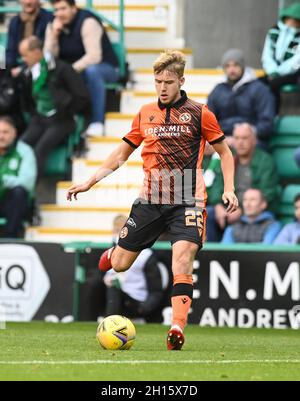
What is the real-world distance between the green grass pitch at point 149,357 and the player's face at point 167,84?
6.18 ft

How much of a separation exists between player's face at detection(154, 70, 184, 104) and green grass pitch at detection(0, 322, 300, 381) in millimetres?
1884

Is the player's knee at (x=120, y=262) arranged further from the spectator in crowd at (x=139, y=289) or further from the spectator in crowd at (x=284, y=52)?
the spectator in crowd at (x=284, y=52)

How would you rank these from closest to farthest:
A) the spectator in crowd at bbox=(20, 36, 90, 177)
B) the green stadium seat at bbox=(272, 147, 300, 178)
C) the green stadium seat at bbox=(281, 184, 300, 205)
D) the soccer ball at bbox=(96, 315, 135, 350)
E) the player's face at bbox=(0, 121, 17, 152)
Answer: the soccer ball at bbox=(96, 315, 135, 350)
the green stadium seat at bbox=(281, 184, 300, 205)
the green stadium seat at bbox=(272, 147, 300, 178)
the player's face at bbox=(0, 121, 17, 152)
the spectator in crowd at bbox=(20, 36, 90, 177)

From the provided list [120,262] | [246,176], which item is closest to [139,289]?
[246,176]

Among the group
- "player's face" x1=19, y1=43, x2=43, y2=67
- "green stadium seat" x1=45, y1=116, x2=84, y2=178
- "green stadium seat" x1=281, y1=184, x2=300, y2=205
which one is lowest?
"green stadium seat" x1=281, y1=184, x2=300, y2=205

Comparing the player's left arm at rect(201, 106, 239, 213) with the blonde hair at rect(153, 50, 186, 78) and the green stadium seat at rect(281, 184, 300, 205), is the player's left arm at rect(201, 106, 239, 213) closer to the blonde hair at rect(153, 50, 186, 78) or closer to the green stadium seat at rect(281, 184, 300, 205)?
the blonde hair at rect(153, 50, 186, 78)

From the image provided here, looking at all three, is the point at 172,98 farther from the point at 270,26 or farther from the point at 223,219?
the point at 270,26

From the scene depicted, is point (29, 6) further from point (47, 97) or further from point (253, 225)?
point (253, 225)

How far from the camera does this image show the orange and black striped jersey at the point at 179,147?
10.0 metres

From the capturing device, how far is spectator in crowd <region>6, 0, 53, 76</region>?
17438 mm

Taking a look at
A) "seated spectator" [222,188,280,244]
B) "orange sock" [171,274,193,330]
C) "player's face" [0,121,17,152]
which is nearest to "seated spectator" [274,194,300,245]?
"seated spectator" [222,188,280,244]

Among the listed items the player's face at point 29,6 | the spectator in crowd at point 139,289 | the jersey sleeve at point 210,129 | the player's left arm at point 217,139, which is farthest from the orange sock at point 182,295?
the player's face at point 29,6

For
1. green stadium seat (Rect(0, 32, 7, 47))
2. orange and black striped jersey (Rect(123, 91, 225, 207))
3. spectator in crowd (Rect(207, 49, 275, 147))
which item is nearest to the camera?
orange and black striped jersey (Rect(123, 91, 225, 207))

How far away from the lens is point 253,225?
14.9 metres
